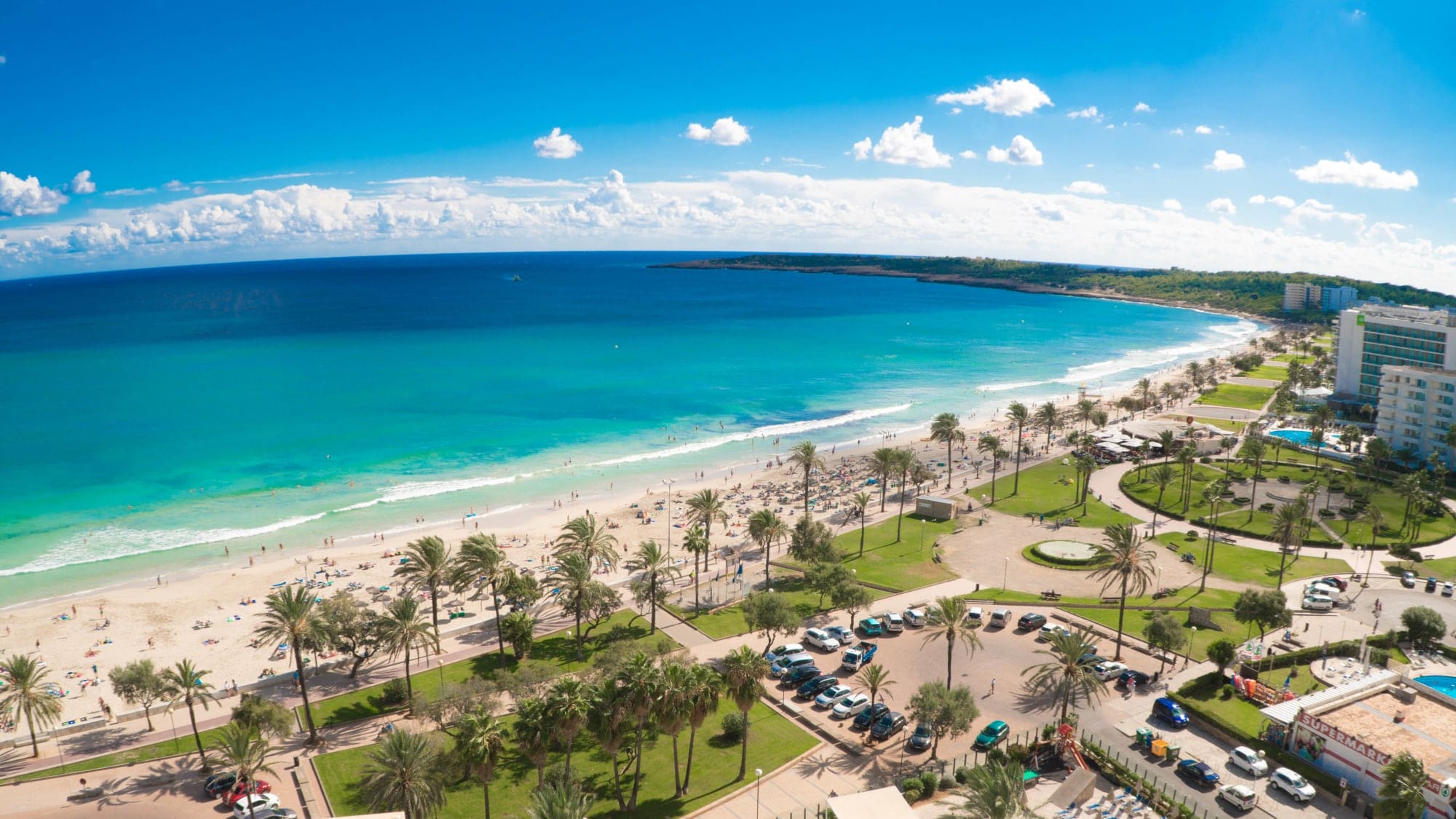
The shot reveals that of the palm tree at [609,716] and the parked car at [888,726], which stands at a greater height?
the palm tree at [609,716]

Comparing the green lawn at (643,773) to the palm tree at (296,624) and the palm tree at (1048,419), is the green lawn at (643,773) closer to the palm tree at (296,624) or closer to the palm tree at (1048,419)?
the palm tree at (296,624)

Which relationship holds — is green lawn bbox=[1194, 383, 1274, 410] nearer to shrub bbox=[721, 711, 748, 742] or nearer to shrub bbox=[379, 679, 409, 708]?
shrub bbox=[721, 711, 748, 742]

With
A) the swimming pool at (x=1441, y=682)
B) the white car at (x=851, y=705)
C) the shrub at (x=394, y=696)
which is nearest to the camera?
the white car at (x=851, y=705)

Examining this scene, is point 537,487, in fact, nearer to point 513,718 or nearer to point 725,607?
point 725,607

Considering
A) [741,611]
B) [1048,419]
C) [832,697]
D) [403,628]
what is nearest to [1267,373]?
[1048,419]

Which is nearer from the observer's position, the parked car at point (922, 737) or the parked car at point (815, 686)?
the parked car at point (922, 737)

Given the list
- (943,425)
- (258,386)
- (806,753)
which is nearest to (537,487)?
(943,425)

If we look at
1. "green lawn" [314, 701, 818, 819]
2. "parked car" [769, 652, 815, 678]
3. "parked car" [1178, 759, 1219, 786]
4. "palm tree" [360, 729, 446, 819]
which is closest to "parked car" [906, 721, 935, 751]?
"green lawn" [314, 701, 818, 819]

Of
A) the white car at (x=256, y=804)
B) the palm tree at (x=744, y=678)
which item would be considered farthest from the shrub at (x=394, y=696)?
the palm tree at (x=744, y=678)
